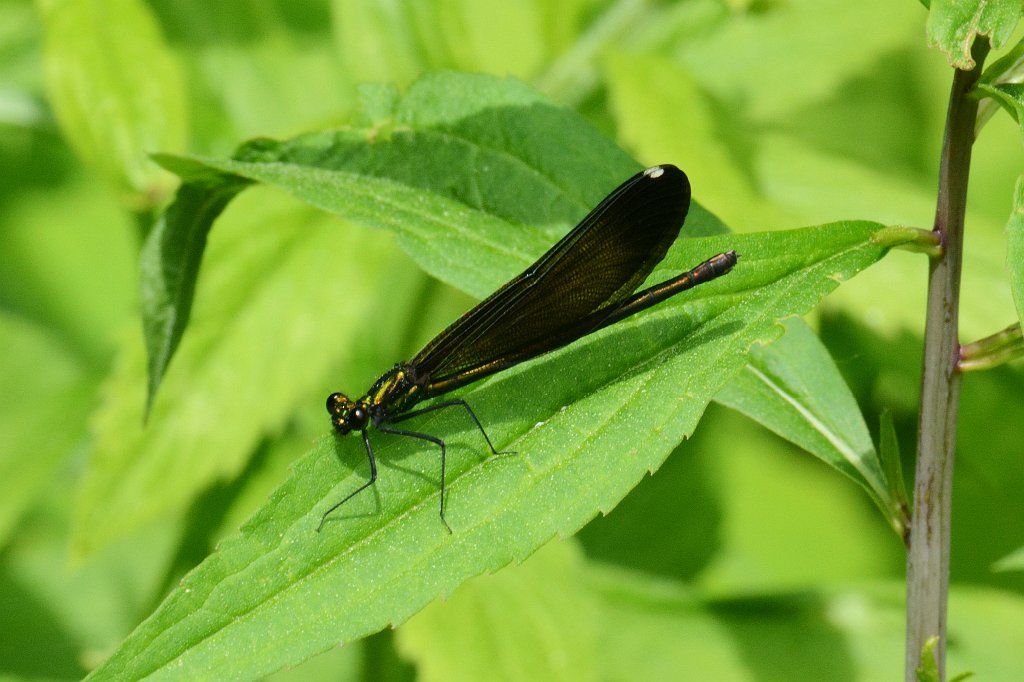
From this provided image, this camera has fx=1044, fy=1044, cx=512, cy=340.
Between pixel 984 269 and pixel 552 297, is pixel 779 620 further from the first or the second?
pixel 552 297

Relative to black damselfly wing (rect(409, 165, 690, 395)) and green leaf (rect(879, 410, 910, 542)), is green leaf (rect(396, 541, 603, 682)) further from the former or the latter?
green leaf (rect(879, 410, 910, 542))

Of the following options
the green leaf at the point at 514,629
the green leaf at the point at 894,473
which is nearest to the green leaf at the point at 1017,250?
the green leaf at the point at 894,473

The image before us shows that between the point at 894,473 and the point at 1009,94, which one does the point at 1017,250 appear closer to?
the point at 1009,94

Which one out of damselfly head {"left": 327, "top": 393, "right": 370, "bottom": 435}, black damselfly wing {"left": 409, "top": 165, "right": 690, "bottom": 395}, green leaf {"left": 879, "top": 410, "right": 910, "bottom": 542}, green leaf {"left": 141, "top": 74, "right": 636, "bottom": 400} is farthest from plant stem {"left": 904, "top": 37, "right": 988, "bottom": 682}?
damselfly head {"left": 327, "top": 393, "right": 370, "bottom": 435}

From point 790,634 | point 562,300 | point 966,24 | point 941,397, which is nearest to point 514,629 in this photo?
point 790,634

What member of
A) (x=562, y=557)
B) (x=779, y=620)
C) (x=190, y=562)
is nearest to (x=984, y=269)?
(x=779, y=620)

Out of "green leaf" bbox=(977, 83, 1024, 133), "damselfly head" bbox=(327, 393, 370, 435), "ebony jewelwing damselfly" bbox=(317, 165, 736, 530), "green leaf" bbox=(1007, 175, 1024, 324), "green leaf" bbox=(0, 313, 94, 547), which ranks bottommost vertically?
"green leaf" bbox=(0, 313, 94, 547)
